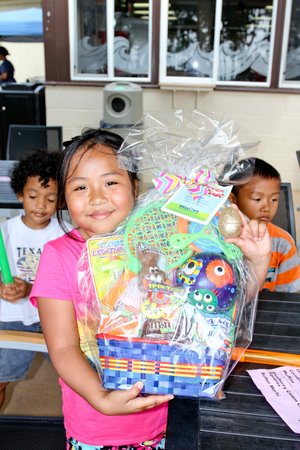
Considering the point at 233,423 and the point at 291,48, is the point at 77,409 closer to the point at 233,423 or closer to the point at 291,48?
the point at 233,423

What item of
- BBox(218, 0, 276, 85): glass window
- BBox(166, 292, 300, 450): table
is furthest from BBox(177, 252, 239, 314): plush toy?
BBox(218, 0, 276, 85): glass window

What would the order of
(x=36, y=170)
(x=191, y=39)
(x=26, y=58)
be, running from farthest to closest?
(x=26, y=58) < (x=191, y=39) < (x=36, y=170)

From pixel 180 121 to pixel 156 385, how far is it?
58 centimetres

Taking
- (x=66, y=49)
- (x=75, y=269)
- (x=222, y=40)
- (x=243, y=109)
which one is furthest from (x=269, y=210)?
(x=222, y=40)

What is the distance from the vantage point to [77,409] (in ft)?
3.45

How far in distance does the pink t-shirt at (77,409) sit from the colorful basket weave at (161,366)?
0.84ft

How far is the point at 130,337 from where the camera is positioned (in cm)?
70

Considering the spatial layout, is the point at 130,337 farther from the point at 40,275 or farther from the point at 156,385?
the point at 40,275

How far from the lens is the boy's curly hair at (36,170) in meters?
2.05

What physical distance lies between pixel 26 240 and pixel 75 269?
1059 millimetres

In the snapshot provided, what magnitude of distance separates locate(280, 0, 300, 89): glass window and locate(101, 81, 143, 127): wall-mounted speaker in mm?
1809

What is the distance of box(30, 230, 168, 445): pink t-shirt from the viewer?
0.94 meters

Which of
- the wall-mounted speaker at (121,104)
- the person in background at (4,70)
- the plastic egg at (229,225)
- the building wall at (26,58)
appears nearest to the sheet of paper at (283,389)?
the plastic egg at (229,225)

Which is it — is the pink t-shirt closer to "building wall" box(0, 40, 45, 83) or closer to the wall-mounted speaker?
the wall-mounted speaker
